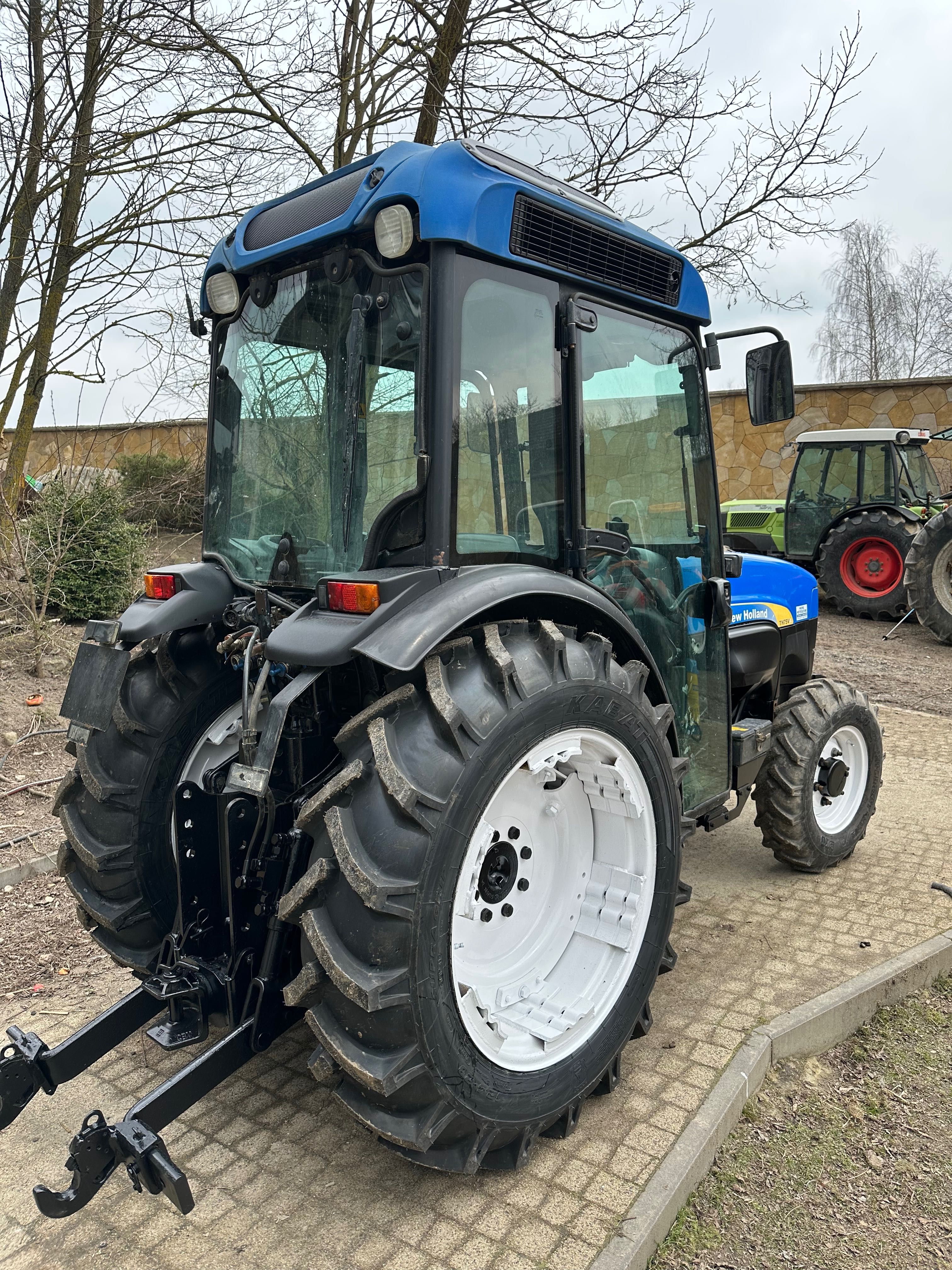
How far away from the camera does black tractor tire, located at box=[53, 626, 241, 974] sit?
9.52 feet

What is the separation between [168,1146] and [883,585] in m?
11.5

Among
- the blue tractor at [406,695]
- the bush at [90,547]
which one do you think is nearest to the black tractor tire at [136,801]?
the blue tractor at [406,695]

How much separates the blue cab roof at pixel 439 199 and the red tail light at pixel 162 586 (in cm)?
Answer: 95

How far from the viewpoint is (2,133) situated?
6.67 metres

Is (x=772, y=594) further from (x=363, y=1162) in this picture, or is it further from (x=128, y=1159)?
(x=128, y=1159)

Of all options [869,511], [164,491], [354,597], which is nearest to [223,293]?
[354,597]

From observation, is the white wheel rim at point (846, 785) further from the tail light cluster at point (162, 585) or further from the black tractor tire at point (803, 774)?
the tail light cluster at point (162, 585)

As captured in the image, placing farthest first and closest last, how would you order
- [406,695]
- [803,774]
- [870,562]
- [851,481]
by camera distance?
[851,481], [870,562], [803,774], [406,695]

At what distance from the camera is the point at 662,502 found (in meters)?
3.43

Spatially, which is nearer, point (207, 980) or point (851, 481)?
point (207, 980)

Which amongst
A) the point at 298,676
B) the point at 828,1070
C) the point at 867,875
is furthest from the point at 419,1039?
the point at 867,875

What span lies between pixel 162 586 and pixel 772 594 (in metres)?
2.83

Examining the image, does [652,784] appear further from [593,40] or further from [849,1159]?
[593,40]

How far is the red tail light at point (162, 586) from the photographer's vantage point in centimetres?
297
